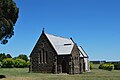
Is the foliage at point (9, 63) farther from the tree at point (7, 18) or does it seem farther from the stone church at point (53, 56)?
the tree at point (7, 18)

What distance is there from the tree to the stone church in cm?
1607

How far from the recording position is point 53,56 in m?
57.1

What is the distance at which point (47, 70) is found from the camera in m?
58.2

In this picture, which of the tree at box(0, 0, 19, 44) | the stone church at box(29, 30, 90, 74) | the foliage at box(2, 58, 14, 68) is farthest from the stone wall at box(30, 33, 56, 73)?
the foliage at box(2, 58, 14, 68)

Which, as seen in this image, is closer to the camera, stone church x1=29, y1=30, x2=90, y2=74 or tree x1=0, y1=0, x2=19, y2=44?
tree x1=0, y1=0, x2=19, y2=44

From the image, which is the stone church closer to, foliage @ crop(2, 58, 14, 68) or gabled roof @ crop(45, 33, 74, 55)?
gabled roof @ crop(45, 33, 74, 55)

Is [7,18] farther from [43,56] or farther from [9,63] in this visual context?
[9,63]

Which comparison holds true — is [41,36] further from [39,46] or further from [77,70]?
[77,70]

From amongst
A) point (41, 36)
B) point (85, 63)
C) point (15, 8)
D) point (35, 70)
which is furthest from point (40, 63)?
point (15, 8)

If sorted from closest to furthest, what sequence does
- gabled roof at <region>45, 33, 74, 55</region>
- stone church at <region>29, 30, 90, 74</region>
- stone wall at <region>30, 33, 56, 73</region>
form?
stone church at <region>29, 30, 90, 74</region> < gabled roof at <region>45, 33, 74, 55</region> < stone wall at <region>30, 33, 56, 73</region>

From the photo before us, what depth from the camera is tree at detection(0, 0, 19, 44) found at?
39.5m

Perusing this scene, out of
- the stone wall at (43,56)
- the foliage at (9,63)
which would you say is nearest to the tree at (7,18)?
the stone wall at (43,56)

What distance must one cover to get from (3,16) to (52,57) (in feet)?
64.6

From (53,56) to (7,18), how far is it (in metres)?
18.5
